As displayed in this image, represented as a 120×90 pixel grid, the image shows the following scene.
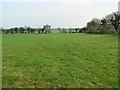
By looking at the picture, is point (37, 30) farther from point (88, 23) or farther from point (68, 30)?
point (88, 23)

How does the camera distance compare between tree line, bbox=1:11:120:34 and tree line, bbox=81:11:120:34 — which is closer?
tree line, bbox=81:11:120:34

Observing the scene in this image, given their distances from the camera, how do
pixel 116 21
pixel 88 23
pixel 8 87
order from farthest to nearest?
pixel 88 23 < pixel 116 21 < pixel 8 87

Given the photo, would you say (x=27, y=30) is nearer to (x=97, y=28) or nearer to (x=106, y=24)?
(x=97, y=28)

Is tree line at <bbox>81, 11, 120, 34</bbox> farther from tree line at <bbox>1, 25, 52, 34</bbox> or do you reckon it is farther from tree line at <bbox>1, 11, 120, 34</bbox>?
tree line at <bbox>1, 25, 52, 34</bbox>

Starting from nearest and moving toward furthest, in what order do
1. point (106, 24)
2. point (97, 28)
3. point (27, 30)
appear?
point (106, 24), point (97, 28), point (27, 30)

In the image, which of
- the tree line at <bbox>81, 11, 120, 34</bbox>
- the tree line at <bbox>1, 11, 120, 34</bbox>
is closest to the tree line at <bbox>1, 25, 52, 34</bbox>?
the tree line at <bbox>1, 11, 120, 34</bbox>

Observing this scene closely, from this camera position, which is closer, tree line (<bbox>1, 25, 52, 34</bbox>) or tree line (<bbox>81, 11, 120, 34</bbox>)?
tree line (<bbox>81, 11, 120, 34</bbox>)

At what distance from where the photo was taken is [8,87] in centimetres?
736

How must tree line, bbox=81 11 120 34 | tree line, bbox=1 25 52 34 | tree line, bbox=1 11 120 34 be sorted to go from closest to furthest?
tree line, bbox=81 11 120 34 → tree line, bbox=1 11 120 34 → tree line, bbox=1 25 52 34

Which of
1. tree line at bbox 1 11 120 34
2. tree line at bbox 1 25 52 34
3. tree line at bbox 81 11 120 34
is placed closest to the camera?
tree line at bbox 81 11 120 34

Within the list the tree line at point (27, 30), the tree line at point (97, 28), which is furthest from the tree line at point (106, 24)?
the tree line at point (27, 30)

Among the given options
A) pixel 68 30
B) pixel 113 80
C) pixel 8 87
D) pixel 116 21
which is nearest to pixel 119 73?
pixel 113 80

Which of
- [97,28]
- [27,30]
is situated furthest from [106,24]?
[27,30]

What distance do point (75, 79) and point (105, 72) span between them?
180 cm
